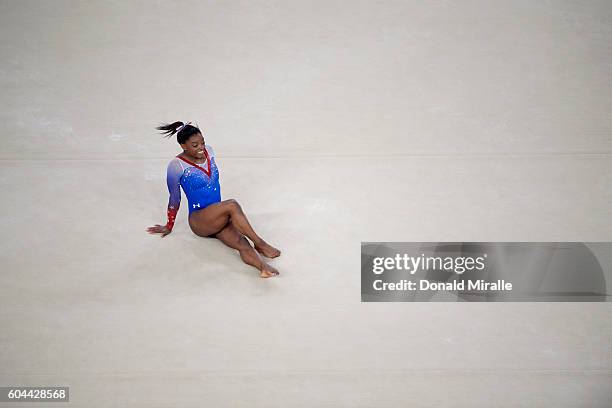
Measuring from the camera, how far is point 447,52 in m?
5.36

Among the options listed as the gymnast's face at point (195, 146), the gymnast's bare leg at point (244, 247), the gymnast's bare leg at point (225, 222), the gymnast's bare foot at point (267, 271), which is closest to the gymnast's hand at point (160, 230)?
the gymnast's bare leg at point (225, 222)

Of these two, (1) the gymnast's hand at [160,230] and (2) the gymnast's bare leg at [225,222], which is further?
(1) the gymnast's hand at [160,230]

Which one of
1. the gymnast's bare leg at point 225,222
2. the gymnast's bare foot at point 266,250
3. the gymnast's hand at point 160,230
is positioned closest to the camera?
the gymnast's bare leg at point 225,222

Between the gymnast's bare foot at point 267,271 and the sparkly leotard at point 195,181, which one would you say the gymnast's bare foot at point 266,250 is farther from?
the sparkly leotard at point 195,181

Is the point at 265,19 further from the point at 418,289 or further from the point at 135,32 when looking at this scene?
the point at 418,289

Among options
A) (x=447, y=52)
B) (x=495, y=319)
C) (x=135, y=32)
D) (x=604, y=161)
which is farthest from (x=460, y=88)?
(x=135, y=32)

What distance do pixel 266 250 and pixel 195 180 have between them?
25.1 inches

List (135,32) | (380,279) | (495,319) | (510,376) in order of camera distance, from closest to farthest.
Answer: (510,376)
(495,319)
(380,279)
(135,32)

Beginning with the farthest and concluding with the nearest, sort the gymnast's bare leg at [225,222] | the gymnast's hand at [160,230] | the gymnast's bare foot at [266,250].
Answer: the gymnast's hand at [160,230] → the gymnast's bare foot at [266,250] → the gymnast's bare leg at [225,222]

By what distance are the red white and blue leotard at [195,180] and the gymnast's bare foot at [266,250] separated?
408 mm

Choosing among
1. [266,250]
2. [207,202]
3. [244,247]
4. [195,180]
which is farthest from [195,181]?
[266,250]

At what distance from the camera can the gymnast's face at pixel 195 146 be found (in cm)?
387

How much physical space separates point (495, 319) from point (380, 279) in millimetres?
740

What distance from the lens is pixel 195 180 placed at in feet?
12.8
